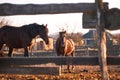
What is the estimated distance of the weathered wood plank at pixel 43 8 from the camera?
463cm

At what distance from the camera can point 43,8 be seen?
477 centimetres

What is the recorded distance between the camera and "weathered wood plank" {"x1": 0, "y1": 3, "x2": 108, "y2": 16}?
463 cm

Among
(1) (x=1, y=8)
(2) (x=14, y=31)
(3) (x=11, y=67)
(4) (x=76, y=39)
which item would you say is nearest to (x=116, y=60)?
(3) (x=11, y=67)

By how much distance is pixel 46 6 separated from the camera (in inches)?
188

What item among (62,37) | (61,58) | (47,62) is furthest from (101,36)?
(62,37)

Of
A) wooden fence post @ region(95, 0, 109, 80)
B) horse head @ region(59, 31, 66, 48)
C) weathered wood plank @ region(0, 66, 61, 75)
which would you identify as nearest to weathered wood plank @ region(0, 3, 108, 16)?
wooden fence post @ region(95, 0, 109, 80)

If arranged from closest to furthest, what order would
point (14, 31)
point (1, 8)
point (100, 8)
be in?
point (100, 8), point (1, 8), point (14, 31)

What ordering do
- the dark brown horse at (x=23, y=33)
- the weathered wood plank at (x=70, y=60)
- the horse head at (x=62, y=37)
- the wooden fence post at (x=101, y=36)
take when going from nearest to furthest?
the wooden fence post at (x=101, y=36) < the weathered wood plank at (x=70, y=60) < the dark brown horse at (x=23, y=33) < the horse head at (x=62, y=37)

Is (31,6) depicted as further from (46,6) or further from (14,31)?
(14,31)

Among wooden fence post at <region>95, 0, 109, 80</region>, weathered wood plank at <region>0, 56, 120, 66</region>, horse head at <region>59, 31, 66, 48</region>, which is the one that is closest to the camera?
wooden fence post at <region>95, 0, 109, 80</region>

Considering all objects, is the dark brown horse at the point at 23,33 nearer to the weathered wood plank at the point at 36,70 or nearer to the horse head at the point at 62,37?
the weathered wood plank at the point at 36,70

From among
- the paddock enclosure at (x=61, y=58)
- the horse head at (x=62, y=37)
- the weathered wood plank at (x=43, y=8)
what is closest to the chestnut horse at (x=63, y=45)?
the horse head at (x=62, y=37)

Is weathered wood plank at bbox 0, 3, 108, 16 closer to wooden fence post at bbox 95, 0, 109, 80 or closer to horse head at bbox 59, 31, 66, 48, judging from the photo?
wooden fence post at bbox 95, 0, 109, 80

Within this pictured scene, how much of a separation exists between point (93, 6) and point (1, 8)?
156cm
